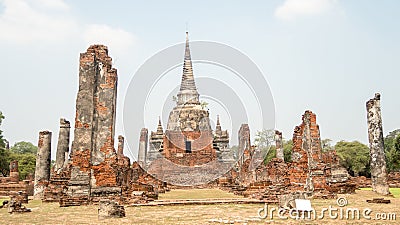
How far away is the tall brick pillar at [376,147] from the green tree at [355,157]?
24871mm

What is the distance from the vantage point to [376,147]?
15.9 m

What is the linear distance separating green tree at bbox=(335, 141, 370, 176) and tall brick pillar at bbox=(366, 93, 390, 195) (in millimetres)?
24871

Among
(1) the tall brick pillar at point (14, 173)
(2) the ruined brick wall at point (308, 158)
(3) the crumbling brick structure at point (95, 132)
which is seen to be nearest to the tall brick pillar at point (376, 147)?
(2) the ruined brick wall at point (308, 158)

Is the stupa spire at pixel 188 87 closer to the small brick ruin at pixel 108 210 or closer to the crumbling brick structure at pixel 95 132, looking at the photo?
the crumbling brick structure at pixel 95 132

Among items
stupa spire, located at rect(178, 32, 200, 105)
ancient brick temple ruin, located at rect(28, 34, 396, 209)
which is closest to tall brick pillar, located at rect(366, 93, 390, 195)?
ancient brick temple ruin, located at rect(28, 34, 396, 209)

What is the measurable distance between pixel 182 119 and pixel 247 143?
1550 cm

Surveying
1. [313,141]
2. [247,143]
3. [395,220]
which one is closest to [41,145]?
[313,141]

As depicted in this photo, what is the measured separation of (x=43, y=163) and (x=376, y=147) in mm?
14084

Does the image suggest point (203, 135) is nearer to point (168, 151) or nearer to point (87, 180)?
point (168, 151)

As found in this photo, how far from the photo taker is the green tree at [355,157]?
134ft

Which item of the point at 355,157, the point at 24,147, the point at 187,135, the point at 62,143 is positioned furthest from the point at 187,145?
the point at 24,147

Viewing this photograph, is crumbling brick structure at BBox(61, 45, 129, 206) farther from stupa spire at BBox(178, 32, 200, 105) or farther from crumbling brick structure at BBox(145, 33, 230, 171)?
stupa spire at BBox(178, 32, 200, 105)

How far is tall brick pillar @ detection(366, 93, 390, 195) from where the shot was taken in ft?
50.3

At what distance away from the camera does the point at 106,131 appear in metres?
12.7
